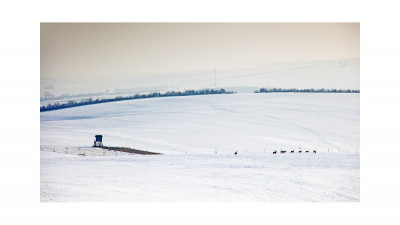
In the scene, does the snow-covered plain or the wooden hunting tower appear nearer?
the snow-covered plain

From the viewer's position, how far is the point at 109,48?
18.5 feet

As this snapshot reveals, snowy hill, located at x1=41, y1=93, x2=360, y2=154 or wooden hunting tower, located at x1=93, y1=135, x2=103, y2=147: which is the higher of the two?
snowy hill, located at x1=41, y1=93, x2=360, y2=154

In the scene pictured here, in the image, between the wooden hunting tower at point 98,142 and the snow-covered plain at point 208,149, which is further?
the wooden hunting tower at point 98,142

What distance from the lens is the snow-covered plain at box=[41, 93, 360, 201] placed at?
18.0 ft

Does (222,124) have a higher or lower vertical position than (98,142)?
higher

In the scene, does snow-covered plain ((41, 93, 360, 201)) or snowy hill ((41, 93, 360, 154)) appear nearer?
snow-covered plain ((41, 93, 360, 201))

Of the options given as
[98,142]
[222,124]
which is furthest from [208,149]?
[98,142]

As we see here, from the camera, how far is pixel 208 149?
18.6ft

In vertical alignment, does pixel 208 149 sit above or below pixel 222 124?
below

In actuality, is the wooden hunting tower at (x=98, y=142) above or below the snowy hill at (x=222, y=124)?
below

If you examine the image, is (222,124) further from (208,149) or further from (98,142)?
(98,142)

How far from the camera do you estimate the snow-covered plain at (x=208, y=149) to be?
18.0 feet

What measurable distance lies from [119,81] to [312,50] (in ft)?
7.27
